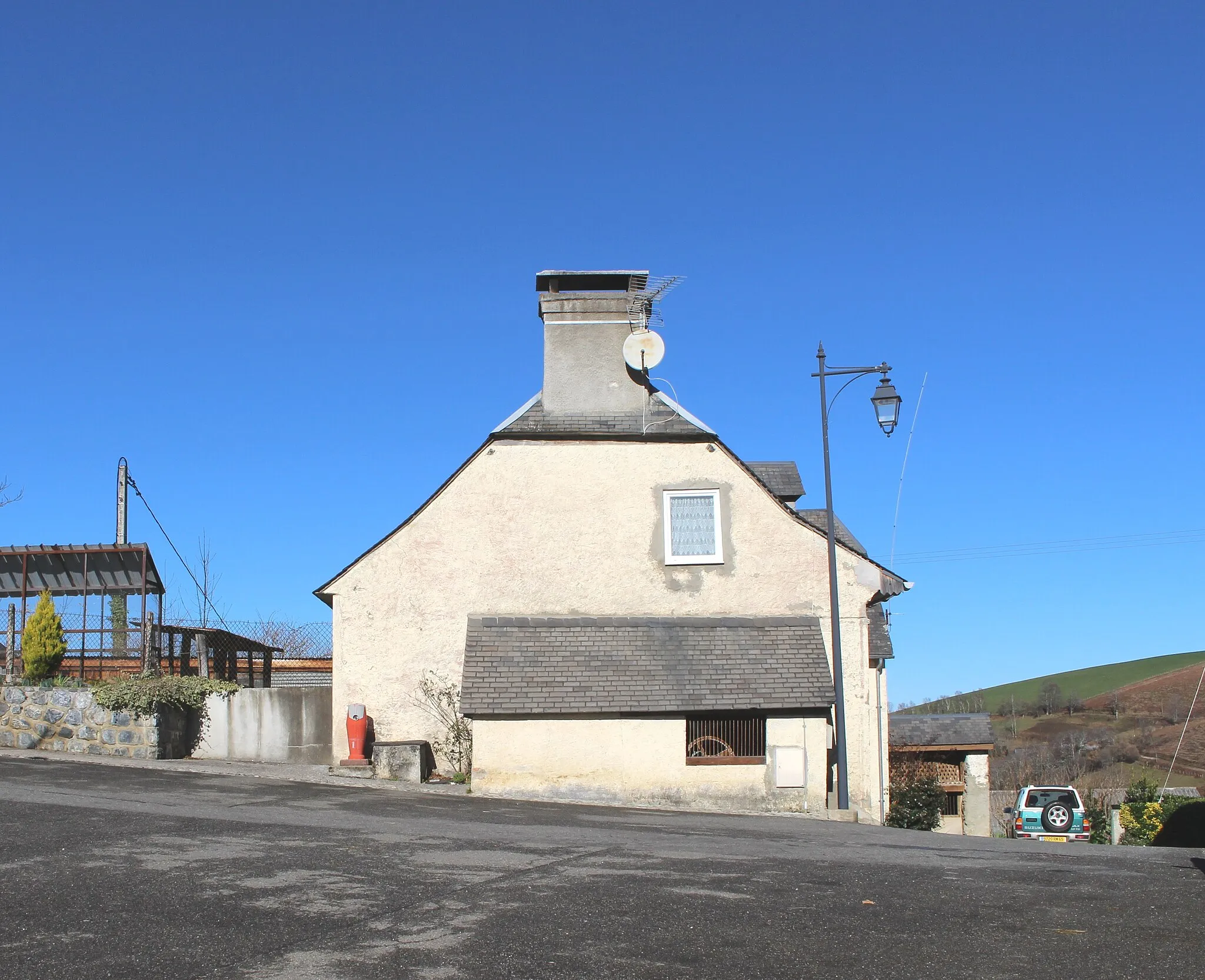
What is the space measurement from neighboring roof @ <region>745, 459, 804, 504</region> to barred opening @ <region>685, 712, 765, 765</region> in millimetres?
8621

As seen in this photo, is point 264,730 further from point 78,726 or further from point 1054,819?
point 1054,819

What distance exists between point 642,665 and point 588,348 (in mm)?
6143

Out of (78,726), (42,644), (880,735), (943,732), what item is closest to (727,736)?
(880,735)

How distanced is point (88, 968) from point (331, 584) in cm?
1294

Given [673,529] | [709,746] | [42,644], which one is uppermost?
[673,529]

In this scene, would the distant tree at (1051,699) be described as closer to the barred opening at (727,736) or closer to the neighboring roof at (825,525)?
the neighboring roof at (825,525)

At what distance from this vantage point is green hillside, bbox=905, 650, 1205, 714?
84250 mm

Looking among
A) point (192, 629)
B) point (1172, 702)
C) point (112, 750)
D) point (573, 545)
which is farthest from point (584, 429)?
point (1172, 702)

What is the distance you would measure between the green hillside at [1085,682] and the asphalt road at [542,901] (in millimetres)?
77031

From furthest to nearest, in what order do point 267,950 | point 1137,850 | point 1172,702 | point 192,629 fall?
point 1172,702 < point 192,629 < point 1137,850 < point 267,950

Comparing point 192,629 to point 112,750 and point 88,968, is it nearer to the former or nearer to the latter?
point 112,750

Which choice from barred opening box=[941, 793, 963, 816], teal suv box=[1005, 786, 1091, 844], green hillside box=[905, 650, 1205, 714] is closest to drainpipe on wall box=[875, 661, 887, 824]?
teal suv box=[1005, 786, 1091, 844]

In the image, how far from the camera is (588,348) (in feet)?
69.1

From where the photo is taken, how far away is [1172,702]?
233 feet
